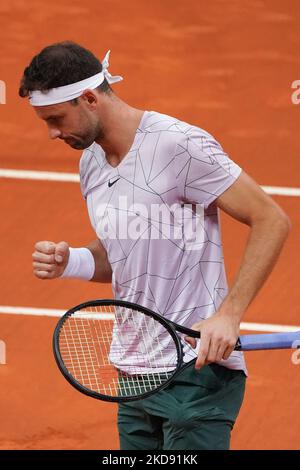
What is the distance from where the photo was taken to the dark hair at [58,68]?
4305 millimetres

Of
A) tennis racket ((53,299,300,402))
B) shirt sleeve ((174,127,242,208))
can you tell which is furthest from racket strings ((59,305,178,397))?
shirt sleeve ((174,127,242,208))

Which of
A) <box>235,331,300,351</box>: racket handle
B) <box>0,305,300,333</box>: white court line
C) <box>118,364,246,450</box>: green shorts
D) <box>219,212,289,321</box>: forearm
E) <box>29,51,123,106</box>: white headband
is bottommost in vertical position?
<box>0,305,300,333</box>: white court line

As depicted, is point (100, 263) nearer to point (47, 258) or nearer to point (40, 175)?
point (47, 258)

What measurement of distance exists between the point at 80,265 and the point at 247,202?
832mm

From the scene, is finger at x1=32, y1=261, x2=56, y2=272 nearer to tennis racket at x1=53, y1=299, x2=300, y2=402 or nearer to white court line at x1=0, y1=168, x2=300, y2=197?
tennis racket at x1=53, y1=299, x2=300, y2=402

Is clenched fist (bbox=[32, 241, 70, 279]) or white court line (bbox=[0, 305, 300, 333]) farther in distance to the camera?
white court line (bbox=[0, 305, 300, 333])

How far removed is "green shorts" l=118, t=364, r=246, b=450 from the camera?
13.6 feet

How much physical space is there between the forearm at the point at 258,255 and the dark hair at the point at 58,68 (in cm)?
82

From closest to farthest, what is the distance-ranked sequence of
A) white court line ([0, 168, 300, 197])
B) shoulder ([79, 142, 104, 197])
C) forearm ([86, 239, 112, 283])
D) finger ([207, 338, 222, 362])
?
1. finger ([207, 338, 222, 362])
2. shoulder ([79, 142, 104, 197])
3. forearm ([86, 239, 112, 283])
4. white court line ([0, 168, 300, 197])

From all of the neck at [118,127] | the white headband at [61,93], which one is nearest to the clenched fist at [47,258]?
the neck at [118,127]

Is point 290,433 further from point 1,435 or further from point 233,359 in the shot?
point 233,359

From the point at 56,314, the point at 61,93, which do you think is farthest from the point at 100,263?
the point at 56,314

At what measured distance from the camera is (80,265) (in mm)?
4621

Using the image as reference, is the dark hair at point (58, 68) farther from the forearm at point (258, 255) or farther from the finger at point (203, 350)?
the finger at point (203, 350)
